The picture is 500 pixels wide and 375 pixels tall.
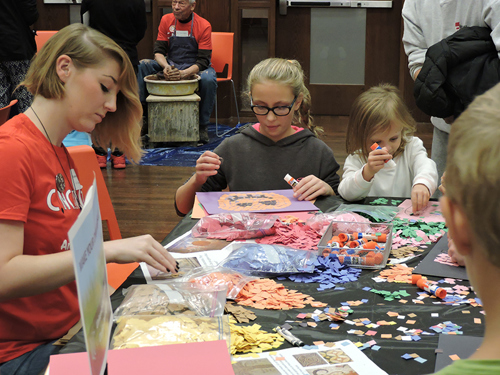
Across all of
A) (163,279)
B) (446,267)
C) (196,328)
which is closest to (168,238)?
(163,279)

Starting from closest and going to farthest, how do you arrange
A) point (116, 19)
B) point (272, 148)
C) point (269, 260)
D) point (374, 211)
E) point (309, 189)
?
point (269, 260) → point (374, 211) → point (309, 189) → point (272, 148) → point (116, 19)

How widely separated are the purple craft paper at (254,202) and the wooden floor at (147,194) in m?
1.37

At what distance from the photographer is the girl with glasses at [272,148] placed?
6.89ft

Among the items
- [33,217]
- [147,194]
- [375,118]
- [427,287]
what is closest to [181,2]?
[147,194]

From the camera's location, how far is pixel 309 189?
1.95 metres

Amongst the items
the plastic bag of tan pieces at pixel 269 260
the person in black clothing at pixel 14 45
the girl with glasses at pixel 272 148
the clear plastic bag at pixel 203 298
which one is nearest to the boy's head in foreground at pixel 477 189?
the clear plastic bag at pixel 203 298

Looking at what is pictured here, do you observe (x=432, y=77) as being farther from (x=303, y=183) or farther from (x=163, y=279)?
(x=163, y=279)

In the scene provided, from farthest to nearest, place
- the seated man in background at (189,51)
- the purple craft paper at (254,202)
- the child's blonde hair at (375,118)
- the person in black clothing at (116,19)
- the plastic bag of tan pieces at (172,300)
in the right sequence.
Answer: the seated man in background at (189,51)
the person in black clothing at (116,19)
the child's blonde hair at (375,118)
the purple craft paper at (254,202)
the plastic bag of tan pieces at (172,300)

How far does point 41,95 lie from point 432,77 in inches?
56.6

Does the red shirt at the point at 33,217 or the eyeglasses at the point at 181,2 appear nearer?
the red shirt at the point at 33,217

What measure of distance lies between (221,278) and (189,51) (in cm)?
491

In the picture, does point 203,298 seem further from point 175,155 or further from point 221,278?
point 175,155

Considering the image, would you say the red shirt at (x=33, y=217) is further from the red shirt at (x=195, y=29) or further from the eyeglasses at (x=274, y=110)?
the red shirt at (x=195, y=29)

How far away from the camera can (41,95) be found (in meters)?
1.38
